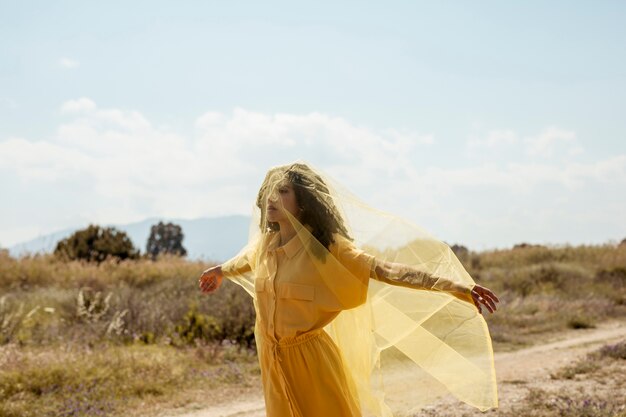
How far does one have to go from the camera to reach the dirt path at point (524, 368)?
766 centimetres

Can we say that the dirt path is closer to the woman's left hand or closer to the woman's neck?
the woman's left hand

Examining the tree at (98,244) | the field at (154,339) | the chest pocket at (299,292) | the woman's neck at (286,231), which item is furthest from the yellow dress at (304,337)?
the tree at (98,244)

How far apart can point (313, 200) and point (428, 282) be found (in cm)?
85

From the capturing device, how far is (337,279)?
3.98 m

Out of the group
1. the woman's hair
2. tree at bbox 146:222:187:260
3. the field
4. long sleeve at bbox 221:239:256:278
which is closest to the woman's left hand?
the woman's hair

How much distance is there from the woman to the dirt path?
1.59 ft

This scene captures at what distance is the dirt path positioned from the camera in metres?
7.66

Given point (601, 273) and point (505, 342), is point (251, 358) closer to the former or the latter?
point (505, 342)

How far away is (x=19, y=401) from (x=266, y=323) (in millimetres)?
4689

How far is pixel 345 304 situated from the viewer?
4.04 meters

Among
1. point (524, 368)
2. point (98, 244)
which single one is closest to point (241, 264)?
point (524, 368)

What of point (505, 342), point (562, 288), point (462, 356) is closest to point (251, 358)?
point (505, 342)

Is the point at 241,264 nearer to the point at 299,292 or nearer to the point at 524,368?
the point at 299,292

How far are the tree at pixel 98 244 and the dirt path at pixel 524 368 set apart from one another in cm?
1418
